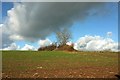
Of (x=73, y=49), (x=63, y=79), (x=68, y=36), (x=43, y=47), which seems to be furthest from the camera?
(x=68, y=36)

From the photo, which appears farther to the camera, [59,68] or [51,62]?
[51,62]

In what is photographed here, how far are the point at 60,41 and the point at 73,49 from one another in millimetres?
14797

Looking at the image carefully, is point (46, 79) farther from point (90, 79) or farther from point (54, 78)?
point (90, 79)

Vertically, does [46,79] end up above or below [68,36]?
below

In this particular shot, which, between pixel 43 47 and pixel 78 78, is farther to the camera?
pixel 43 47

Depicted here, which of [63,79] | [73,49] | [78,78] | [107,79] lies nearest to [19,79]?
[63,79]

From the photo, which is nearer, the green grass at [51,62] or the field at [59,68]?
the field at [59,68]

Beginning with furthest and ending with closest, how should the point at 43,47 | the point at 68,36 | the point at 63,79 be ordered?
1. the point at 68,36
2. the point at 43,47
3. the point at 63,79

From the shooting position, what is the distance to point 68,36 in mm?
81625

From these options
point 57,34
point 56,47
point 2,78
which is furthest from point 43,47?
point 2,78

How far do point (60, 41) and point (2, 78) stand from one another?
68.1 m

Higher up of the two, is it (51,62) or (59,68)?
(51,62)

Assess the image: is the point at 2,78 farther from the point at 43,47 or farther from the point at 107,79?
the point at 43,47

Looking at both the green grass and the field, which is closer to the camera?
the field
